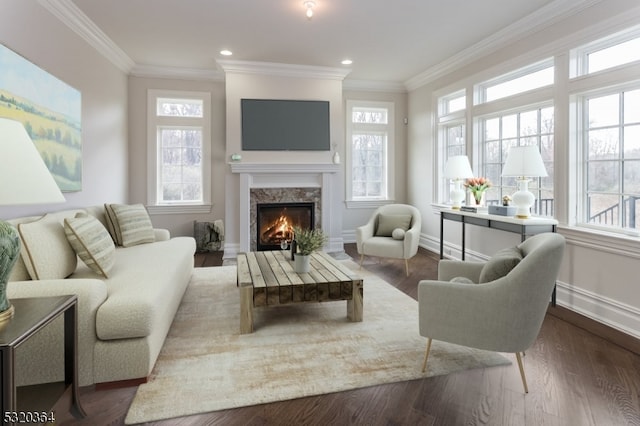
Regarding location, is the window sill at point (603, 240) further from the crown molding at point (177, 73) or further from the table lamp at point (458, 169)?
the crown molding at point (177, 73)

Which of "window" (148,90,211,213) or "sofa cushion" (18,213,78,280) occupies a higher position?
"window" (148,90,211,213)

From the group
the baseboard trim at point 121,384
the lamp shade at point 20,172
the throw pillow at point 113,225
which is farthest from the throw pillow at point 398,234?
the lamp shade at point 20,172

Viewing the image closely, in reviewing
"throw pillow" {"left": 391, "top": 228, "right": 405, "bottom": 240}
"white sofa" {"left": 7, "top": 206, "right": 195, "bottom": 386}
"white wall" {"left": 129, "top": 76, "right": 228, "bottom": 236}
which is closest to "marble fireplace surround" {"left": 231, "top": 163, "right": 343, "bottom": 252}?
"white wall" {"left": 129, "top": 76, "right": 228, "bottom": 236}

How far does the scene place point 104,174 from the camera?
4.43m

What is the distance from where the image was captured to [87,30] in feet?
12.4

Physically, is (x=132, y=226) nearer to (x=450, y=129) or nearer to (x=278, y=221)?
(x=278, y=221)

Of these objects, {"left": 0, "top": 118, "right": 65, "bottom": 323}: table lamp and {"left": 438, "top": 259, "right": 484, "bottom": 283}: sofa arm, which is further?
{"left": 438, "top": 259, "right": 484, "bottom": 283}: sofa arm

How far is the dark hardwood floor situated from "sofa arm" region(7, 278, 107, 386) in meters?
0.22

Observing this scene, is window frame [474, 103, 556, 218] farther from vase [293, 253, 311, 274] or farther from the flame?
the flame

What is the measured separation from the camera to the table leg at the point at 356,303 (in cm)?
283

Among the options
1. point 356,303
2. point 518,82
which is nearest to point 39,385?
point 356,303

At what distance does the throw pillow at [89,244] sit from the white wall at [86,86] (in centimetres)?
61

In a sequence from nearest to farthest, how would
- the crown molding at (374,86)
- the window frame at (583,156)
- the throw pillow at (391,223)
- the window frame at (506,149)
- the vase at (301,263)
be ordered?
the vase at (301,263)
the window frame at (583,156)
the window frame at (506,149)
the throw pillow at (391,223)
the crown molding at (374,86)

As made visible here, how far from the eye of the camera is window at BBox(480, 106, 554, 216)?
3.70m
